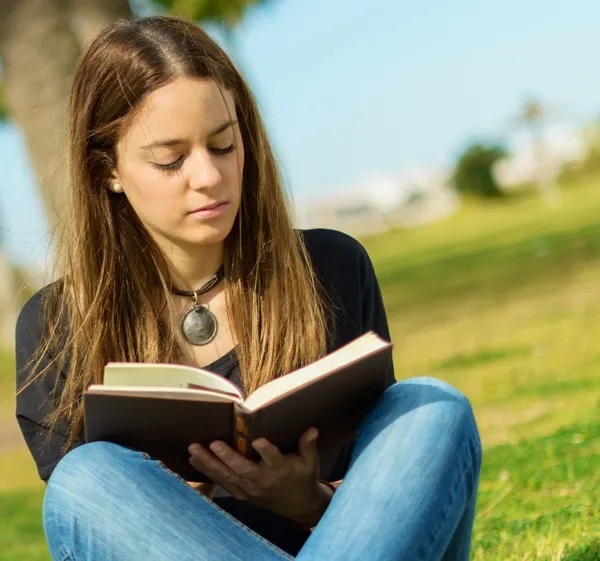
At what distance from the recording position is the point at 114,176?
2691 millimetres

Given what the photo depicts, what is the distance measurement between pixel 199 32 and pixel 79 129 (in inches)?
14.0

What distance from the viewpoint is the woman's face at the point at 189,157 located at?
2.48 m

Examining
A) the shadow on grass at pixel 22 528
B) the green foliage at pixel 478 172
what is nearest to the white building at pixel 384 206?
the green foliage at pixel 478 172

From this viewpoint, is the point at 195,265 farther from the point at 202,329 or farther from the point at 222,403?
the point at 222,403

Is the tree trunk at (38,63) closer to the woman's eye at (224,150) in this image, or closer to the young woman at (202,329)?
the young woman at (202,329)

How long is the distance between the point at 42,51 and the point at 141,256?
11.5 ft

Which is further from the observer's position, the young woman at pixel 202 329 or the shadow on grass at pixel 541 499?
the shadow on grass at pixel 541 499

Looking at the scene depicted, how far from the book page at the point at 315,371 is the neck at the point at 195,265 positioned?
59cm

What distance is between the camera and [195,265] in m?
2.70

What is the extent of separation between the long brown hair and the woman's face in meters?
0.04

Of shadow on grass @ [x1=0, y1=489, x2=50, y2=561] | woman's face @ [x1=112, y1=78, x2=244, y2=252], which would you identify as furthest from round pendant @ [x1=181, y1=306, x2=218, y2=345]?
shadow on grass @ [x1=0, y1=489, x2=50, y2=561]

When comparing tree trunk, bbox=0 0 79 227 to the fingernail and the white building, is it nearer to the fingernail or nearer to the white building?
the fingernail

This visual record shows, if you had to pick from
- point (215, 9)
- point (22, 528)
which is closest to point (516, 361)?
point (22, 528)

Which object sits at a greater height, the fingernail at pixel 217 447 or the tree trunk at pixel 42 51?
the tree trunk at pixel 42 51
